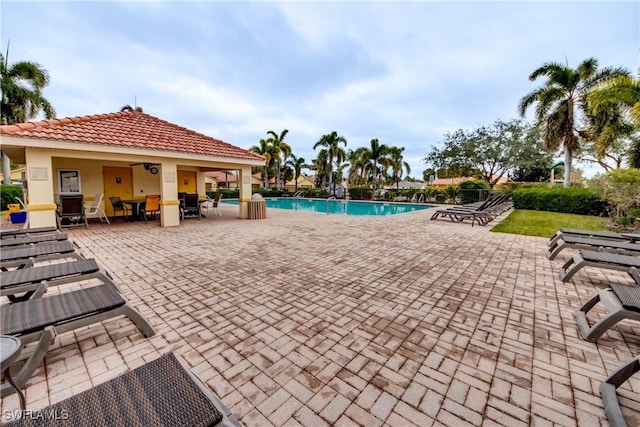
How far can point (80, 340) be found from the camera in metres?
2.68

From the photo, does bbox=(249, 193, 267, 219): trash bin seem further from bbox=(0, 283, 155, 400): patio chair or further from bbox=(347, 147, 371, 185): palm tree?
bbox=(347, 147, 371, 185): palm tree

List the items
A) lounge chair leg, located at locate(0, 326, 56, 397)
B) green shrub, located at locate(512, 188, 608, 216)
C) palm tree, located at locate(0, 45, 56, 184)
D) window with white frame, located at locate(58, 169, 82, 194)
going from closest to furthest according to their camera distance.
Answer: lounge chair leg, located at locate(0, 326, 56, 397), window with white frame, located at locate(58, 169, 82, 194), green shrub, located at locate(512, 188, 608, 216), palm tree, located at locate(0, 45, 56, 184)

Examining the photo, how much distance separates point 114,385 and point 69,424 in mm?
258

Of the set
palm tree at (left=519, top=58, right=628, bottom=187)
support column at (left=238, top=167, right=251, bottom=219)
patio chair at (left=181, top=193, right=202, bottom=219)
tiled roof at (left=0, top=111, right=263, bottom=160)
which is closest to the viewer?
tiled roof at (left=0, top=111, right=263, bottom=160)

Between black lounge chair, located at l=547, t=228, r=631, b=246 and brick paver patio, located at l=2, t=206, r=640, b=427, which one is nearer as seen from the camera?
brick paver patio, located at l=2, t=206, r=640, b=427

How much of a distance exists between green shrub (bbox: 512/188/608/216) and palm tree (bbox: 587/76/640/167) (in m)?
1.98

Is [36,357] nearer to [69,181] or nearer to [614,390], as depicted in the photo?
[614,390]

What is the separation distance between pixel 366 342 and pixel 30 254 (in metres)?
4.94

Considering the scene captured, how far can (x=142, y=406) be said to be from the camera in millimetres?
1339

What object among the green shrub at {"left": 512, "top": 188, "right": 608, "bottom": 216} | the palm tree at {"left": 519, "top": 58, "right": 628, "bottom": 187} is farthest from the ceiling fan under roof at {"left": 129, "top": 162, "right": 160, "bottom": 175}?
the palm tree at {"left": 519, "top": 58, "right": 628, "bottom": 187}

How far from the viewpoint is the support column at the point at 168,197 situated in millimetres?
9789

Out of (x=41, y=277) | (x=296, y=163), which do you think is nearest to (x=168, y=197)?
(x=41, y=277)

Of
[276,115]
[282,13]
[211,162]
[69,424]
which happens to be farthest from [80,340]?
[276,115]

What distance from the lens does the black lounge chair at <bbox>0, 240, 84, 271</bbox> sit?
3.79m
